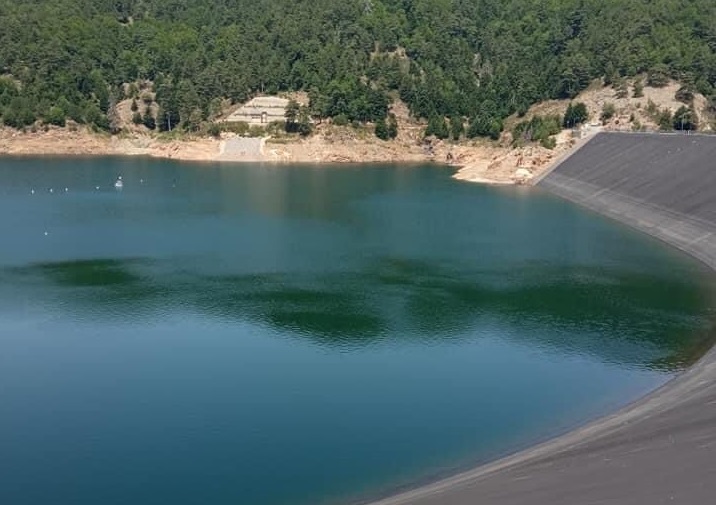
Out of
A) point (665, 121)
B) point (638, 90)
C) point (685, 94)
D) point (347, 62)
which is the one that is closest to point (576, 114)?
point (638, 90)

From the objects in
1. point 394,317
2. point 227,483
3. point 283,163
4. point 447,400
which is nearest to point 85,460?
point 227,483

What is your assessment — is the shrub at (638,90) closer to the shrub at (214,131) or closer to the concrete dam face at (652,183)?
the concrete dam face at (652,183)

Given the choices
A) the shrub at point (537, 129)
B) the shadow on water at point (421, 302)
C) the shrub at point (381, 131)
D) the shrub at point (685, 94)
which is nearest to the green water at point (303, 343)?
the shadow on water at point (421, 302)

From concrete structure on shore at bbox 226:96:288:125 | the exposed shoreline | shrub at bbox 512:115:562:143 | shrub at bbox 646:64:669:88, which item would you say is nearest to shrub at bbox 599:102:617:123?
shrub at bbox 512:115:562:143

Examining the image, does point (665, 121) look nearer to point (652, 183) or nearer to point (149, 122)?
point (652, 183)

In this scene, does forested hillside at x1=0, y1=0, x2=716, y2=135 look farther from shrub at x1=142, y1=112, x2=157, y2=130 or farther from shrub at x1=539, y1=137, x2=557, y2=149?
shrub at x1=539, y1=137, x2=557, y2=149

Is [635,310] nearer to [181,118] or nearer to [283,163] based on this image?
[283,163]
